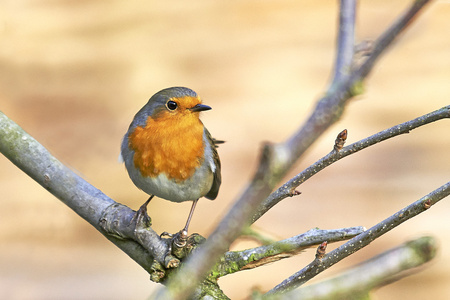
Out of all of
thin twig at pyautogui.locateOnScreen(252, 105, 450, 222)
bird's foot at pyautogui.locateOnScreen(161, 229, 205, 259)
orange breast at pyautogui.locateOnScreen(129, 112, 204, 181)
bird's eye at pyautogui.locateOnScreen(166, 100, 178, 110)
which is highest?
bird's eye at pyautogui.locateOnScreen(166, 100, 178, 110)

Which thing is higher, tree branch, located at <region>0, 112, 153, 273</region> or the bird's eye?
the bird's eye

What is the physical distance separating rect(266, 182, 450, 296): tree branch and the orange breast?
58cm

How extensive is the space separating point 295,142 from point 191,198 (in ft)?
3.55

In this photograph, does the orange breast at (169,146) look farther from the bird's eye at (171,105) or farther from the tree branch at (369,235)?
the tree branch at (369,235)

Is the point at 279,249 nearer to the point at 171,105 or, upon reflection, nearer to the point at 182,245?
the point at 182,245

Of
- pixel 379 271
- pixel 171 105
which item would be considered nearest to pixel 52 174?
pixel 171 105

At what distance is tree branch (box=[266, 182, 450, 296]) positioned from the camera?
0.57 meters

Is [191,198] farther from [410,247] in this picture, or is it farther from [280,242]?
[410,247]

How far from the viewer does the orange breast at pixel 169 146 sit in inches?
47.8

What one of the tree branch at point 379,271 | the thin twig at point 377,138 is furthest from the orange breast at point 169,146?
the tree branch at point 379,271

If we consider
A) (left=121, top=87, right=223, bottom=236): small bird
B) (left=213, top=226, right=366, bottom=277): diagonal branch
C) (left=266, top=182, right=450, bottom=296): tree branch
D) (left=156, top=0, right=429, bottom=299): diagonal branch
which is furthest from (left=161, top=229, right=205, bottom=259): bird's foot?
(left=156, top=0, right=429, bottom=299): diagonal branch

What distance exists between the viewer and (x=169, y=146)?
121 cm

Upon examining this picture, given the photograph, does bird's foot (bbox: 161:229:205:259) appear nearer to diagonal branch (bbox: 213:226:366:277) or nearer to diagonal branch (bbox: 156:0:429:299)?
diagonal branch (bbox: 213:226:366:277)

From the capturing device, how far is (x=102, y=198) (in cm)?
93
